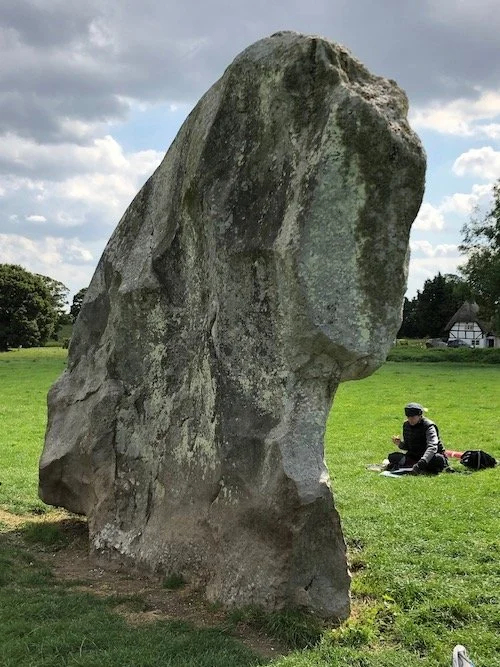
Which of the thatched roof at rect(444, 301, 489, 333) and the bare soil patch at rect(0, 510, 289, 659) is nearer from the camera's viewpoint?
the bare soil patch at rect(0, 510, 289, 659)

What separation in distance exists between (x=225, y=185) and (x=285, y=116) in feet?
2.98

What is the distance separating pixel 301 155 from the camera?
676 cm

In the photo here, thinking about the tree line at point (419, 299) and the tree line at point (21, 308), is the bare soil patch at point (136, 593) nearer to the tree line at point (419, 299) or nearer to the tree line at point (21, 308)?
the tree line at point (419, 299)

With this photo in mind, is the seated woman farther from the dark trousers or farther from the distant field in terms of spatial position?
the distant field

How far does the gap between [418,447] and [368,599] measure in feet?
22.0

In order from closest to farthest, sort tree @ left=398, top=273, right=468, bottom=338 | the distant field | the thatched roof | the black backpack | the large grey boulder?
the large grey boulder
the distant field
the black backpack
the thatched roof
tree @ left=398, top=273, right=468, bottom=338

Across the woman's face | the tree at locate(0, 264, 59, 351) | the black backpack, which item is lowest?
the black backpack

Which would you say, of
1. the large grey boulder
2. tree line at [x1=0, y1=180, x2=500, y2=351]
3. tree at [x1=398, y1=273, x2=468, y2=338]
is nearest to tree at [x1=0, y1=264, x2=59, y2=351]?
tree line at [x1=0, y1=180, x2=500, y2=351]

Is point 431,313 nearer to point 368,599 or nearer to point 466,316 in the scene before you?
point 466,316

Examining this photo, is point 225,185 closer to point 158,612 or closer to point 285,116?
point 285,116

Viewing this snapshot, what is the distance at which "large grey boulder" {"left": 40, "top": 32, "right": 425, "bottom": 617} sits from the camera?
6.48 metres

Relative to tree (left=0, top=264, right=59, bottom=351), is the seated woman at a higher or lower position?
lower

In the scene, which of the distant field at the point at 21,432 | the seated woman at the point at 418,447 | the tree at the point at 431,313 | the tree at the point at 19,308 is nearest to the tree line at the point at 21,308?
the tree at the point at 19,308

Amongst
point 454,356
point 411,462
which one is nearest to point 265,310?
point 411,462
